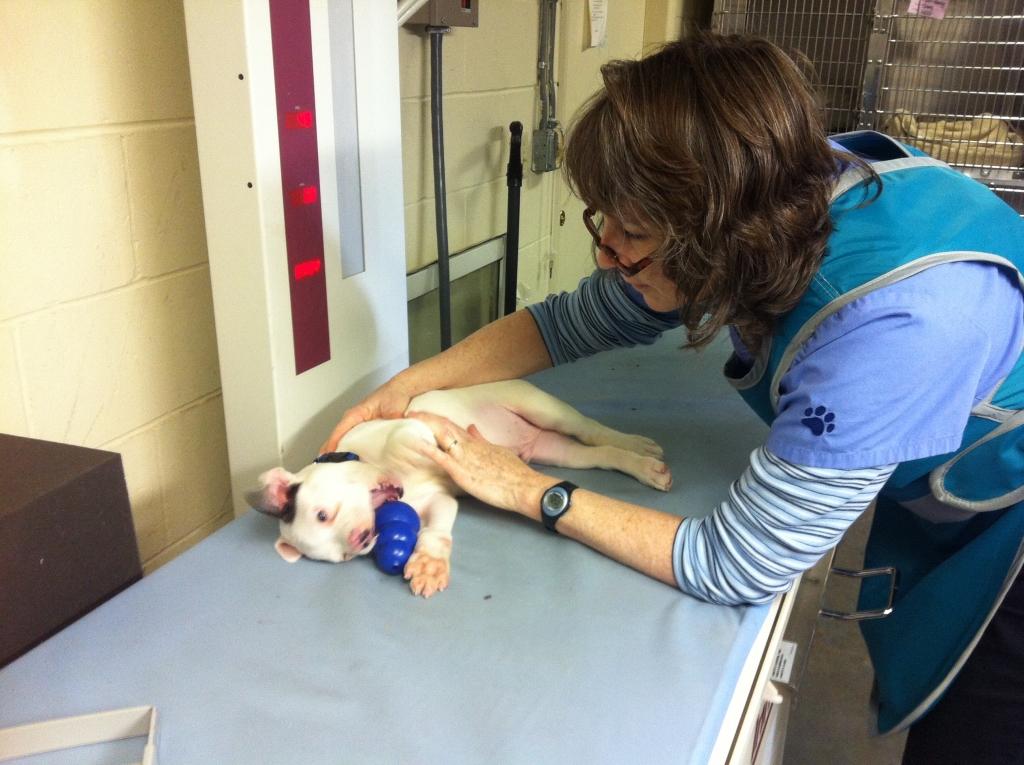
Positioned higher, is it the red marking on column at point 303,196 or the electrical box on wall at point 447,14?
the electrical box on wall at point 447,14

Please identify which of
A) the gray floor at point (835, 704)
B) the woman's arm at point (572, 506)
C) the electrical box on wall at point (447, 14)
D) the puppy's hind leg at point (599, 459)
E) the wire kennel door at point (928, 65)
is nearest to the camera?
the woman's arm at point (572, 506)

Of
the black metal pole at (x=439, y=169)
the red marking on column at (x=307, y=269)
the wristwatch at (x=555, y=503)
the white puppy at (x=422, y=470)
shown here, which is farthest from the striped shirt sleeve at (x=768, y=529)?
the black metal pole at (x=439, y=169)

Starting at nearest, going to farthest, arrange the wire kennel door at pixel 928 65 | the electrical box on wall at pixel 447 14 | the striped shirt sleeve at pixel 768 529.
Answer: the striped shirt sleeve at pixel 768 529 < the electrical box on wall at pixel 447 14 < the wire kennel door at pixel 928 65

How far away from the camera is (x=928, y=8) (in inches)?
91.1

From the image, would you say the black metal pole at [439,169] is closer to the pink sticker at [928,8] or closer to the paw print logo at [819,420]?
the paw print logo at [819,420]

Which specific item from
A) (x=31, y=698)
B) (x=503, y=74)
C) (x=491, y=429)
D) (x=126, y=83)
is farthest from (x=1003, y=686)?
(x=503, y=74)

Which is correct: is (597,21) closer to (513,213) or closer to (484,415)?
(513,213)

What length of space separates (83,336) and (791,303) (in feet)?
2.78

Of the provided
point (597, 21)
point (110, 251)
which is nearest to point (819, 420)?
point (110, 251)

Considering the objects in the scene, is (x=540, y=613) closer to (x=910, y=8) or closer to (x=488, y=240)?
(x=488, y=240)

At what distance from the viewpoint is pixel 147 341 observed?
44.9 inches

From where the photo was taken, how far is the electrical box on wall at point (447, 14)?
4.84 feet

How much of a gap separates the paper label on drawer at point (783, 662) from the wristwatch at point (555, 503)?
29cm

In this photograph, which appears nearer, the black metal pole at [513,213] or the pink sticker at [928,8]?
the black metal pole at [513,213]
